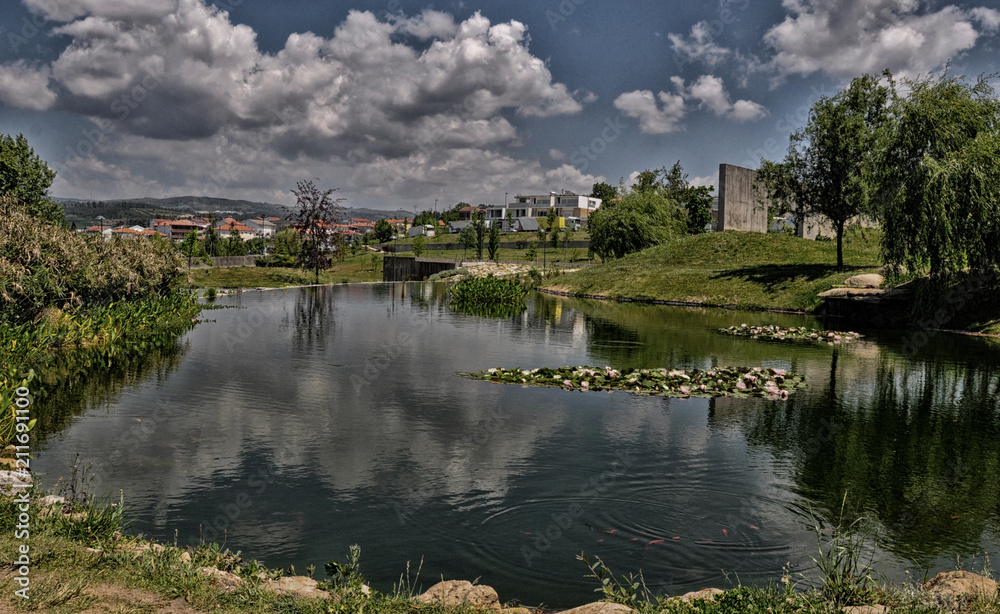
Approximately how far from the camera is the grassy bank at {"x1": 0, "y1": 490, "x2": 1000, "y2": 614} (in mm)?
5535

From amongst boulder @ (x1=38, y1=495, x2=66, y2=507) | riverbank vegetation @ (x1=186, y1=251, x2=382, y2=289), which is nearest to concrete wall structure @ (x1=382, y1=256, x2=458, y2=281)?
riverbank vegetation @ (x1=186, y1=251, x2=382, y2=289)

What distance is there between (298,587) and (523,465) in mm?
5171

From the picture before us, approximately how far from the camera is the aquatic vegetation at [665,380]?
672 inches

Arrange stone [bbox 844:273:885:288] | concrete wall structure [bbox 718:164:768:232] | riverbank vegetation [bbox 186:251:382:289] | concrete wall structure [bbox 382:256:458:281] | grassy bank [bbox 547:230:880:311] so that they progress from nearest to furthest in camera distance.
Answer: stone [bbox 844:273:885:288]
grassy bank [bbox 547:230:880:311]
riverbank vegetation [bbox 186:251:382:289]
concrete wall structure [bbox 718:164:768:232]
concrete wall structure [bbox 382:256:458:281]

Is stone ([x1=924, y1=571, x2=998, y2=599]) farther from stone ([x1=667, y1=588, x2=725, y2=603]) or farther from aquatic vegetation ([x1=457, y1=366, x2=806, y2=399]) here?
aquatic vegetation ([x1=457, y1=366, x2=806, y2=399])

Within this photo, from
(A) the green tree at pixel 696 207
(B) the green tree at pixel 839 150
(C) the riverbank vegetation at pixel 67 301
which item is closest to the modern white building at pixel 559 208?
(A) the green tree at pixel 696 207

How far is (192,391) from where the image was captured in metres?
16.0

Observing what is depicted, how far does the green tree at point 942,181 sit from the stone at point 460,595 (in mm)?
31183

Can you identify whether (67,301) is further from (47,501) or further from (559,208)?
(559,208)

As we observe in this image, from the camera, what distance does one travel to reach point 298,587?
643cm

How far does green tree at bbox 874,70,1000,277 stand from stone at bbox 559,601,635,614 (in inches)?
1213

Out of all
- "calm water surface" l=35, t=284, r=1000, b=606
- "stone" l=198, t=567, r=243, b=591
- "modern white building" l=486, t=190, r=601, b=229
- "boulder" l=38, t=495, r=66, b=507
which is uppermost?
"modern white building" l=486, t=190, r=601, b=229

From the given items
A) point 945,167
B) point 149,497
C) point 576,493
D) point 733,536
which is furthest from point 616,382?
point 945,167

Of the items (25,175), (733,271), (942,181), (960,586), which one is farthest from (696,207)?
(960,586)
